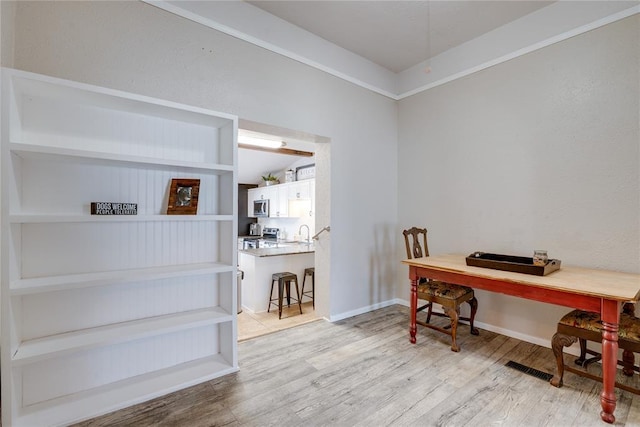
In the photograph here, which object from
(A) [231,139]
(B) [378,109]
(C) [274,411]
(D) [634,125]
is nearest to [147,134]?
(A) [231,139]

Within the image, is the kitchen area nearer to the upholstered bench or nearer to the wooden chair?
the wooden chair

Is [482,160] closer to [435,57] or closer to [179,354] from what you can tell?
[435,57]

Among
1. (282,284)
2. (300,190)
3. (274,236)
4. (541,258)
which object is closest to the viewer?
(541,258)

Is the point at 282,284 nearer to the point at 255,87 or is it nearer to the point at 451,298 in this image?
the point at 451,298

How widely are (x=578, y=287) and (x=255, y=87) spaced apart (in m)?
2.85

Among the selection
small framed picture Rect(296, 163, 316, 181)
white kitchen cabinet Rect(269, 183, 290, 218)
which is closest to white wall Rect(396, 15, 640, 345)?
small framed picture Rect(296, 163, 316, 181)

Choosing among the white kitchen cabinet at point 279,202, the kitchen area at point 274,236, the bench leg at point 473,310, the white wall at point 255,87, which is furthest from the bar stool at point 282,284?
the white kitchen cabinet at point 279,202

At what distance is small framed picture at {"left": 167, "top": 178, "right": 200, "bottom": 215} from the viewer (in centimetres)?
211

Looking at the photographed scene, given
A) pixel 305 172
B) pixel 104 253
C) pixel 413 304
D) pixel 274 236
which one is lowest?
pixel 413 304

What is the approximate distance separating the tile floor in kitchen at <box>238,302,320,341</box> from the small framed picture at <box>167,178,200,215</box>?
66.3 inches

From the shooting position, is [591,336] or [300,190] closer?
[591,336]

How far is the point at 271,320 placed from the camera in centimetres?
370

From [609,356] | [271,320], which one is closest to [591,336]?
[609,356]

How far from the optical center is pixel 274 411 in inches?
69.9
